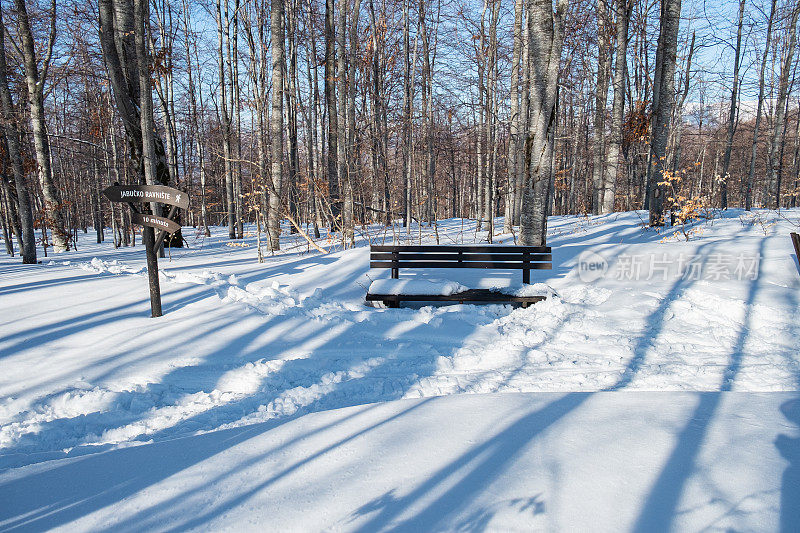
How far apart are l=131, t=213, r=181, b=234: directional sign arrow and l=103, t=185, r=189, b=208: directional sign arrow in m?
0.21

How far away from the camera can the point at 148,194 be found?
5242 millimetres

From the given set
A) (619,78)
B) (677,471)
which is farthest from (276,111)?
(619,78)

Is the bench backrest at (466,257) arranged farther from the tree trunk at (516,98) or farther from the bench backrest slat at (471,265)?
the tree trunk at (516,98)

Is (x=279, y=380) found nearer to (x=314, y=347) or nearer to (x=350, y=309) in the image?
(x=314, y=347)

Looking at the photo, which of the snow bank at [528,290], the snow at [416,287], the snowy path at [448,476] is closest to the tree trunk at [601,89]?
the snow bank at [528,290]

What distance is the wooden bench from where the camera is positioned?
6102 mm

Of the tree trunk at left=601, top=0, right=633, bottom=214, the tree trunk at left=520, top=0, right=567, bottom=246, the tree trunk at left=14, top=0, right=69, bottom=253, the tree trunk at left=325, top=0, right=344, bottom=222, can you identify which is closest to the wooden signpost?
the tree trunk at left=520, top=0, right=567, bottom=246

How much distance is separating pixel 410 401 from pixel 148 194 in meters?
4.39

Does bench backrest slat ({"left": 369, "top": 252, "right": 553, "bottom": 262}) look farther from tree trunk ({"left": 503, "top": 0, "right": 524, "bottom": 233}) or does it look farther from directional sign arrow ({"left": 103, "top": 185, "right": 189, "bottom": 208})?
tree trunk ({"left": 503, "top": 0, "right": 524, "bottom": 233})

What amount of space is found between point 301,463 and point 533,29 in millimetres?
7570

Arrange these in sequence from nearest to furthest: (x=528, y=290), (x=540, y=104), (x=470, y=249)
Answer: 1. (x=528, y=290)
2. (x=470, y=249)
3. (x=540, y=104)

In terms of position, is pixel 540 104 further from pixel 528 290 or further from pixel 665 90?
pixel 665 90

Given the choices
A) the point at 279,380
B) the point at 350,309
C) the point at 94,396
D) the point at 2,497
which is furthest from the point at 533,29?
the point at 2,497

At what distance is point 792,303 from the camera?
5.71 metres
